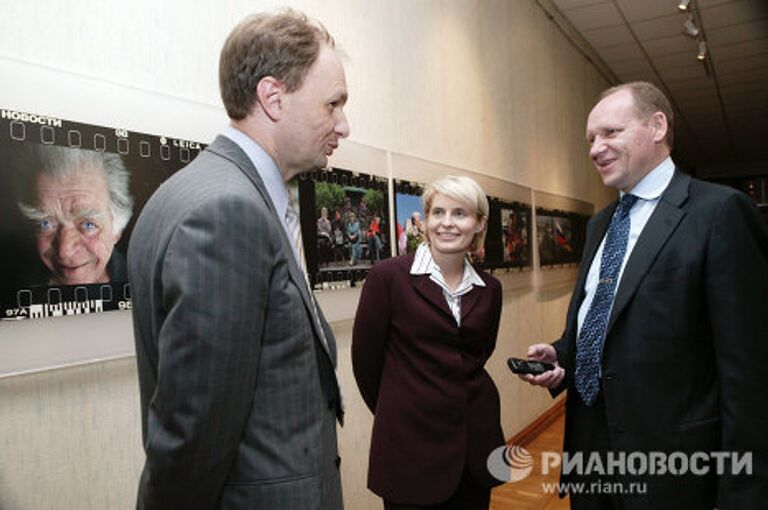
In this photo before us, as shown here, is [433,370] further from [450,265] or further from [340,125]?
[340,125]

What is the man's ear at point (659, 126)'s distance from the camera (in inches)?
82.6

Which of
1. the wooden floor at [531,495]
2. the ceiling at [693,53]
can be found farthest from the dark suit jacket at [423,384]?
the ceiling at [693,53]

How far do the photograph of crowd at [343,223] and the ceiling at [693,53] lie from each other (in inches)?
158

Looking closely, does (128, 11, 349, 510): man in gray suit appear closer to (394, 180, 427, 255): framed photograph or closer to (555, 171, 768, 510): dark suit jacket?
(555, 171, 768, 510): dark suit jacket

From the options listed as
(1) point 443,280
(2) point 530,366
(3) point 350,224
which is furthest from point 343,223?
(2) point 530,366

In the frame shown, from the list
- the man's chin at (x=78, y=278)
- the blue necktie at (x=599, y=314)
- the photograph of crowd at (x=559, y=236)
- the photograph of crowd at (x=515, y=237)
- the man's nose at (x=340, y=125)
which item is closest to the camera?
the man's nose at (x=340, y=125)

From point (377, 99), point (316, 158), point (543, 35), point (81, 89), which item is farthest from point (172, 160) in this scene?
point (543, 35)

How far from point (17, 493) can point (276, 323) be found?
1006 mm

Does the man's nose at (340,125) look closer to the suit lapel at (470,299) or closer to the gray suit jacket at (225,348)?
the gray suit jacket at (225,348)

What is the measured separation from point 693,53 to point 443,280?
6.69m

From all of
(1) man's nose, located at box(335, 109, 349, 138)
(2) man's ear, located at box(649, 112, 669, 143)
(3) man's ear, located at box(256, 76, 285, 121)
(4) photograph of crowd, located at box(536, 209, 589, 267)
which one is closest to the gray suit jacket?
(3) man's ear, located at box(256, 76, 285, 121)

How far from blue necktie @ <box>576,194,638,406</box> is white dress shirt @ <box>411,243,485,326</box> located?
0.43 m

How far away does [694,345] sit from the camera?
5.91 ft

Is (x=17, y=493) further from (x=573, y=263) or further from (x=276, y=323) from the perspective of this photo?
(x=573, y=263)
